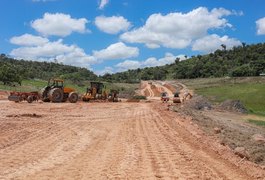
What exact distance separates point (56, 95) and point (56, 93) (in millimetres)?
181

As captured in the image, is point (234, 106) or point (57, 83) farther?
point (234, 106)

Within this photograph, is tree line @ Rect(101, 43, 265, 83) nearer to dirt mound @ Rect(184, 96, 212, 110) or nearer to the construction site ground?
dirt mound @ Rect(184, 96, 212, 110)

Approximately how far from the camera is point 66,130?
757 inches

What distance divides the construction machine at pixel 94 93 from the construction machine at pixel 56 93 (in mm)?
3271

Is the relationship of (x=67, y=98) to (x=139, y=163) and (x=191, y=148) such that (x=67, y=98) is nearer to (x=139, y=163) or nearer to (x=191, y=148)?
(x=191, y=148)

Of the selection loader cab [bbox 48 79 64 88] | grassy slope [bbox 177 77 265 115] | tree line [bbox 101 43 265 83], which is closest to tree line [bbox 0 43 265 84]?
tree line [bbox 101 43 265 83]

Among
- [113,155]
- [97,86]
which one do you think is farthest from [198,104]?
[113,155]

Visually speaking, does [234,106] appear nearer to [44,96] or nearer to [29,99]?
[44,96]

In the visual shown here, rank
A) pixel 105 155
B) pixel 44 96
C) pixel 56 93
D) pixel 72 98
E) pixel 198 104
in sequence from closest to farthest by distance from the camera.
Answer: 1. pixel 105 155
2. pixel 56 93
3. pixel 44 96
4. pixel 72 98
5. pixel 198 104

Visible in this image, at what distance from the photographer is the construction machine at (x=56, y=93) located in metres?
40.1

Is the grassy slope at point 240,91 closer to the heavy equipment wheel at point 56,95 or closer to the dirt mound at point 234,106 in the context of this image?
the dirt mound at point 234,106

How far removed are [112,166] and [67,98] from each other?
31384 millimetres

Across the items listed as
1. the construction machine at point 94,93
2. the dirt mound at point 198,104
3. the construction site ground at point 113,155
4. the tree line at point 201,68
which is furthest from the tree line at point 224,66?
the construction site ground at point 113,155

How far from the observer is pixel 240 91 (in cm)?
8506
